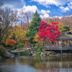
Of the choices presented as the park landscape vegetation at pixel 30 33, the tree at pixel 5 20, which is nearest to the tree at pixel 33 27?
the park landscape vegetation at pixel 30 33

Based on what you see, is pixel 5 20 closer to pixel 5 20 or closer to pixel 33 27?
pixel 5 20

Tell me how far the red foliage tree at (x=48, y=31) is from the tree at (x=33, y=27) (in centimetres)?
22

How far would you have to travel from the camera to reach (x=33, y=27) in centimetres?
1841

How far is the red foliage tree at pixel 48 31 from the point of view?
18547 millimetres

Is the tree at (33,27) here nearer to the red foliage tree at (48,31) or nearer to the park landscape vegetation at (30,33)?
the park landscape vegetation at (30,33)

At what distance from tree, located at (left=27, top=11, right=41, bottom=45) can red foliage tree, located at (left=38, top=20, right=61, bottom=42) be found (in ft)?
0.72

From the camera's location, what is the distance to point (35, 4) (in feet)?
60.3

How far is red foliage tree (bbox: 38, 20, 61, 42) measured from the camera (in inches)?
730

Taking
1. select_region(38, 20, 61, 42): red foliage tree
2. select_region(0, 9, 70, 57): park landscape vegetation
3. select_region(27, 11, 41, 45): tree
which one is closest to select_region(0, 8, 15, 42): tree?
select_region(0, 9, 70, 57): park landscape vegetation

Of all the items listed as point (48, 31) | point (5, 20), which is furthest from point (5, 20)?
point (48, 31)

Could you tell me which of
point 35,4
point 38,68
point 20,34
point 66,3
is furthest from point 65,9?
point 38,68

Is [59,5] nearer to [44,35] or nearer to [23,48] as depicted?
[44,35]

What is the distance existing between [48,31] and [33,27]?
2.98 ft

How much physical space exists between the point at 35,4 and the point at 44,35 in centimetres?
169
